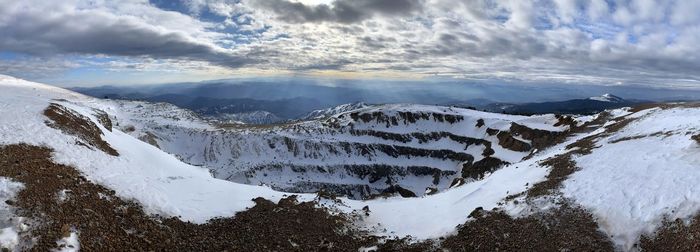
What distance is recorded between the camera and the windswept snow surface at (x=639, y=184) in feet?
62.9

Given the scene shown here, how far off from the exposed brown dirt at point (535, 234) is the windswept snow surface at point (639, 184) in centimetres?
83

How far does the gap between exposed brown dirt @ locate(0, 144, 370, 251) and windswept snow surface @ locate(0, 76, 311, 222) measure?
1139 millimetres

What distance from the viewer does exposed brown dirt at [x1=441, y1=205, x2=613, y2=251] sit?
62.8 feet

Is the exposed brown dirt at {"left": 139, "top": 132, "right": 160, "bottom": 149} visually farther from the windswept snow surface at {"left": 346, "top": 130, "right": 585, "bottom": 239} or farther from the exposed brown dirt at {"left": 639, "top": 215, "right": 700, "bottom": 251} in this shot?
the exposed brown dirt at {"left": 639, "top": 215, "right": 700, "bottom": 251}

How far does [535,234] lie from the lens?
20734 mm

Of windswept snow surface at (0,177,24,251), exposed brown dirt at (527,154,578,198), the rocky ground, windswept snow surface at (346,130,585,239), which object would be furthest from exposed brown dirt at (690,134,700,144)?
windswept snow surface at (0,177,24,251)

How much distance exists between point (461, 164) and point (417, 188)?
49.9 ft

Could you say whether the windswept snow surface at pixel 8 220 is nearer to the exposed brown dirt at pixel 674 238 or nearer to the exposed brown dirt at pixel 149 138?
the exposed brown dirt at pixel 674 238

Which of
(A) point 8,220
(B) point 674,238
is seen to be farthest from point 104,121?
(B) point 674,238

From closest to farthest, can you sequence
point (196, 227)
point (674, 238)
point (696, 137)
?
point (674, 238) < point (196, 227) < point (696, 137)

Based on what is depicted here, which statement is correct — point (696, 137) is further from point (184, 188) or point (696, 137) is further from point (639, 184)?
point (184, 188)

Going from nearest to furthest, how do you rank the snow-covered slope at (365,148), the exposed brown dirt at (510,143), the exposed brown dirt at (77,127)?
1. the exposed brown dirt at (77,127)
2. the exposed brown dirt at (510,143)
3. the snow-covered slope at (365,148)

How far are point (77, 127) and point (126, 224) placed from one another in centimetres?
1913

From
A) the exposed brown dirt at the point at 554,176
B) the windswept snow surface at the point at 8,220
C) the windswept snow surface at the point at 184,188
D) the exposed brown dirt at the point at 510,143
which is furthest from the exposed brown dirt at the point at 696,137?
the exposed brown dirt at the point at 510,143
